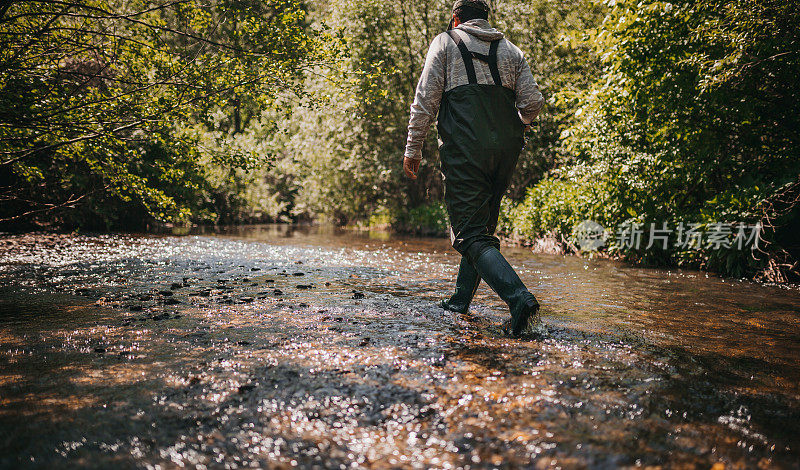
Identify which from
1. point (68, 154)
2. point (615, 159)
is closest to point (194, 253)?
point (68, 154)

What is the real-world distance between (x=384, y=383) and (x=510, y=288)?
143cm

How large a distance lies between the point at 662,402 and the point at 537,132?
22.8 metres

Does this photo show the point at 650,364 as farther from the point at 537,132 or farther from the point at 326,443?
the point at 537,132

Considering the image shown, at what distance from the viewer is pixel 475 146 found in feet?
12.8

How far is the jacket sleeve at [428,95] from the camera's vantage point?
3.98 m

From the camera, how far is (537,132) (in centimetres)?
2381

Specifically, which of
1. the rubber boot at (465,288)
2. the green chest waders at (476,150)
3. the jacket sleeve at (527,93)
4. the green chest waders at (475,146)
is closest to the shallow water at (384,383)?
the rubber boot at (465,288)

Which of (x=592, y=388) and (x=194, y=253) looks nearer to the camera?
(x=592, y=388)

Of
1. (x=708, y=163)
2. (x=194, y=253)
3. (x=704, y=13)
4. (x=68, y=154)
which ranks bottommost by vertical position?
(x=194, y=253)

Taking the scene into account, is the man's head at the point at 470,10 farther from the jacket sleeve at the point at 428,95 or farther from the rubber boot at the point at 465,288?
the rubber boot at the point at 465,288

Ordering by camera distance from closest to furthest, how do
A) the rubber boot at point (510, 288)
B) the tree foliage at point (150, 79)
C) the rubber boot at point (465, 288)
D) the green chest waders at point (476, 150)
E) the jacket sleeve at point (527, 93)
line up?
the rubber boot at point (510, 288)
the green chest waders at point (476, 150)
the jacket sleeve at point (527, 93)
the rubber boot at point (465, 288)
the tree foliage at point (150, 79)

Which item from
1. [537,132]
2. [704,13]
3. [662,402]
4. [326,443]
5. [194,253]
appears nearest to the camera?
[326,443]

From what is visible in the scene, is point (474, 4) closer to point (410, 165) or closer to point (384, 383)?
point (410, 165)

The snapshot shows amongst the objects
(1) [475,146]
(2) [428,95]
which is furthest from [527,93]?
(2) [428,95]
